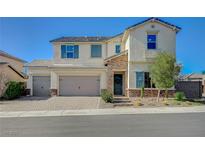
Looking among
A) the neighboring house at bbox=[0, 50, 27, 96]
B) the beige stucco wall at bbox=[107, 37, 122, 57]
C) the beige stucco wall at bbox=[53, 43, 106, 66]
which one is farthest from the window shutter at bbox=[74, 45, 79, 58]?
the neighboring house at bbox=[0, 50, 27, 96]

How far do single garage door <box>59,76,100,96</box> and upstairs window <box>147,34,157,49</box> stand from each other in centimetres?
725

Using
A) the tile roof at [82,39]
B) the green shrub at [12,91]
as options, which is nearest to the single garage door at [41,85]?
the green shrub at [12,91]

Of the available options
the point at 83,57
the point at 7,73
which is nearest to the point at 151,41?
the point at 83,57

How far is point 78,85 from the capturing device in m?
25.8

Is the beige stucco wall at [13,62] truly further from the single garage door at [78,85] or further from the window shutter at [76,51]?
the window shutter at [76,51]

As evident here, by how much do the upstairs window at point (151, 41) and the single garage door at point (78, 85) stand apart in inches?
285

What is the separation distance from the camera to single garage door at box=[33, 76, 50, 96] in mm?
26641

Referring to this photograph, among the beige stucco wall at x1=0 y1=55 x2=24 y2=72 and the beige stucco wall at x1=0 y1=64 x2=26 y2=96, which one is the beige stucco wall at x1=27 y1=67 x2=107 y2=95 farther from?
the beige stucco wall at x1=0 y1=55 x2=24 y2=72

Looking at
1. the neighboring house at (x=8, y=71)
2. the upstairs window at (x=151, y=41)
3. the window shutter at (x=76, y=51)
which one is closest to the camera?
the upstairs window at (x=151, y=41)

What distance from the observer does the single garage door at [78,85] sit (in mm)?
25734

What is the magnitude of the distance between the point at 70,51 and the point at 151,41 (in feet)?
31.0

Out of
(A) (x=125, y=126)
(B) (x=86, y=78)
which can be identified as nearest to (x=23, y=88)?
(B) (x=86, y=78)
